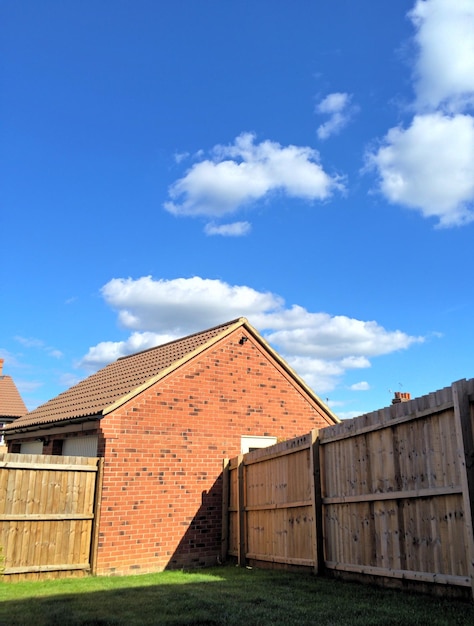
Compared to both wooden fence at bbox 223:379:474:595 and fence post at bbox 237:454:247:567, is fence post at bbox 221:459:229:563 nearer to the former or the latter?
fence post at bbox 237:454:247:567

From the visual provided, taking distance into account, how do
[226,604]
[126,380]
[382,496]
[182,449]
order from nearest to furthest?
[226,604] < [382,496] < [182,449] < [126,380]

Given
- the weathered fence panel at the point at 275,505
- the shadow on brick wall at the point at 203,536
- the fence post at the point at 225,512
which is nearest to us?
the weathered fence panel at the point at 275,505

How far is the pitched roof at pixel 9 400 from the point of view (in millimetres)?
31016

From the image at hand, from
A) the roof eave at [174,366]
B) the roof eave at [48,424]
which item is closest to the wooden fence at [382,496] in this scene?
the roof eave at [174,366]

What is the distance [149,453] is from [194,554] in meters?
2.40

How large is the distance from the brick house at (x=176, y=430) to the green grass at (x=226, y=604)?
2203mm

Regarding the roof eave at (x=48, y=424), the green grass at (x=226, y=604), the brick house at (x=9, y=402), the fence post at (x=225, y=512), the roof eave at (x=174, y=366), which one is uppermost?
the brick house at (x=9, y=402)

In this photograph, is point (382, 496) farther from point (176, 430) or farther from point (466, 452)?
point (176, 430)

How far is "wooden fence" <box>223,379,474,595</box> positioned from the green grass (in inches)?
14.8

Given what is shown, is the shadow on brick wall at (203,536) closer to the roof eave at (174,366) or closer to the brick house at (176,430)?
the brick house at (176,430)

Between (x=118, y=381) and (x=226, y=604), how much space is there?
8284mm

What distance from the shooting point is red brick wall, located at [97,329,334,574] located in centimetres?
1072

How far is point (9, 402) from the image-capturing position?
32281 millimetres

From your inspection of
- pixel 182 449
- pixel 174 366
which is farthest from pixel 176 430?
pixel 174 366
